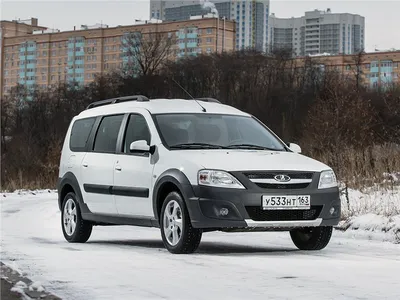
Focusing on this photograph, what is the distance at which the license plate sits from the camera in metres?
9.96

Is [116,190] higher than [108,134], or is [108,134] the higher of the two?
[108,134]

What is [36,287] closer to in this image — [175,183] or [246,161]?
[175,183]

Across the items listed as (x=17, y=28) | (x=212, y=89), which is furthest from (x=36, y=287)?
(x=17, y=28)

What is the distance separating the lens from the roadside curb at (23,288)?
6633mm

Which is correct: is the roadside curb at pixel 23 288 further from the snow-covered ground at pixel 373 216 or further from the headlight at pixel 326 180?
the snow-covered ground at pixel 373 216

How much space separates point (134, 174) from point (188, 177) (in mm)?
1241

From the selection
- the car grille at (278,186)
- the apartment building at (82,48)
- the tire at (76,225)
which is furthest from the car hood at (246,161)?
the apartment building at (82,48)

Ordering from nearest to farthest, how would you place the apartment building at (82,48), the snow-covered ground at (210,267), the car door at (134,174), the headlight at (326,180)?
the snow-covered ground at (210,267) → the headlight at (326,180) → the car door at (134,174) → the apartment building at (82,48)

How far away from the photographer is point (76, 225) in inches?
492

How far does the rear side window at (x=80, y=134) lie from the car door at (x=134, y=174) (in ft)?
A: 3.95

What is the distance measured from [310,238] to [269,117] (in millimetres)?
A: 92379

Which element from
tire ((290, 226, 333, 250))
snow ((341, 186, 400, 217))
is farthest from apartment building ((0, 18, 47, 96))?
tire ((290, 226, 333, 250))

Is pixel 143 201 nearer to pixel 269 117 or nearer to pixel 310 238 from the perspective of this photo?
pixel 310 238

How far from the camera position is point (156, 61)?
112812 millimetres
